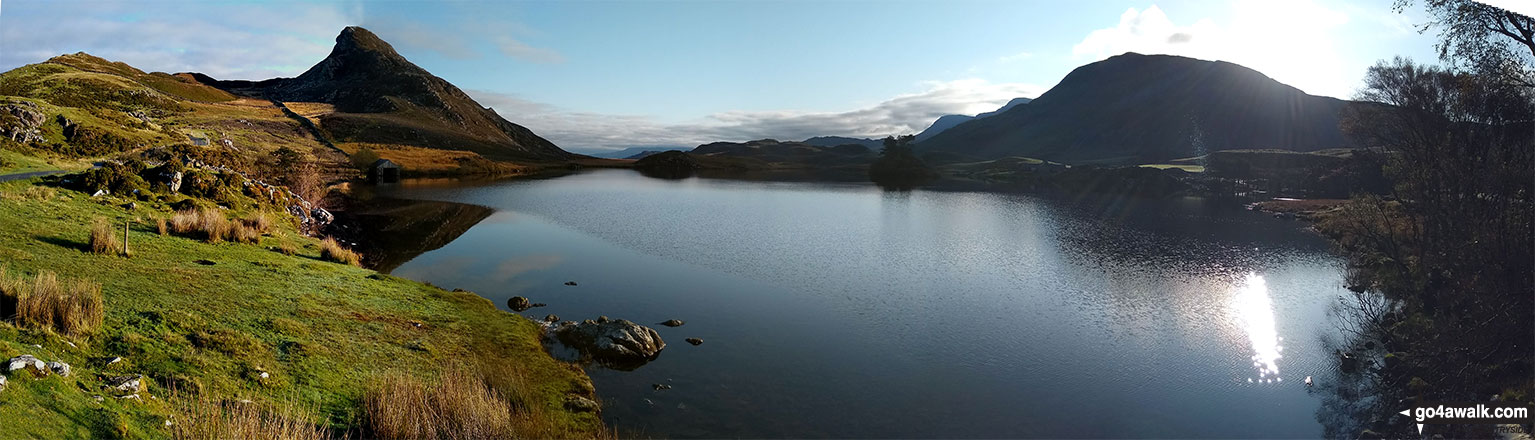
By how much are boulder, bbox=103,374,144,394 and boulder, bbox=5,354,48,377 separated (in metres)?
0.78

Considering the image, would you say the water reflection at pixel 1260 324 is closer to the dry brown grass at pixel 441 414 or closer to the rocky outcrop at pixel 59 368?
the dry brown grass at pixel 441 414

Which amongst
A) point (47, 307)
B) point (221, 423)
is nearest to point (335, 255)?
point (47, 307)

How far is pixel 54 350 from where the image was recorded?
990cm

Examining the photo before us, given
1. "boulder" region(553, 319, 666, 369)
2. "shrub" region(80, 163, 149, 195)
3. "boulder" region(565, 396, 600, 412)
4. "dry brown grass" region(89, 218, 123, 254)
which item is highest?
"shrub" region(80, 163, 149, 195)

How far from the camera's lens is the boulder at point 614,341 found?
19.9 meters

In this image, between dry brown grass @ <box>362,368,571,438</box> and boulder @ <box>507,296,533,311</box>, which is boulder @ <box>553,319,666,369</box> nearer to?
boulder @ <box>507,296,533,311</box>

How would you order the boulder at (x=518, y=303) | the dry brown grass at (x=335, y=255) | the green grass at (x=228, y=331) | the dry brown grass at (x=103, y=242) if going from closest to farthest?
the green grass at (x=228, y=331), the dry brown grass at (x=103, y=242), the boulder at (x=518, y=303), the dry brown grass at (x=335, y=255)

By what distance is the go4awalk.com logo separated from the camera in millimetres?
15867

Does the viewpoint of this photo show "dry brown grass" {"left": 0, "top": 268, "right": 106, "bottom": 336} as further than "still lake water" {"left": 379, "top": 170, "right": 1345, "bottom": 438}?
No

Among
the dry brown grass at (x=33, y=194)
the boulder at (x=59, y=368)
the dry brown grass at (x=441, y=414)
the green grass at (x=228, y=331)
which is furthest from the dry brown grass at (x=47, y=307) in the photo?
the dry brown grass at (x=33, y=194)

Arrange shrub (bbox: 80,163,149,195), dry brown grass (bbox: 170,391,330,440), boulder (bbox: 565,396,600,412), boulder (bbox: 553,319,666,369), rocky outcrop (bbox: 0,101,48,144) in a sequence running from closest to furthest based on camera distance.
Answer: dry brown grass (bbox: 170,391,330,440)
boulder (bbox: 565,396,600,412)
boulder (bbox: 553,319,666,369)
shrub (bbox: 80,163,149,195)
rocky outcrop (bbox: 0,101,48,144)

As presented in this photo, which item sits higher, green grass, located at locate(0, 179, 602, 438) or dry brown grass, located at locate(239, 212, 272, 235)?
dry brown grass, located at locate(239, 212, 272, 235)

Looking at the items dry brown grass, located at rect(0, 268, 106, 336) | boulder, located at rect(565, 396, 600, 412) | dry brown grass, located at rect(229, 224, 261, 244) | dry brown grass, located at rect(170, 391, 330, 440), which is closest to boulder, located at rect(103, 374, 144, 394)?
dry brown grass, located at rect(170, 391, 330, 440)

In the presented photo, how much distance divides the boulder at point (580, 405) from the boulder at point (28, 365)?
30.4ft
